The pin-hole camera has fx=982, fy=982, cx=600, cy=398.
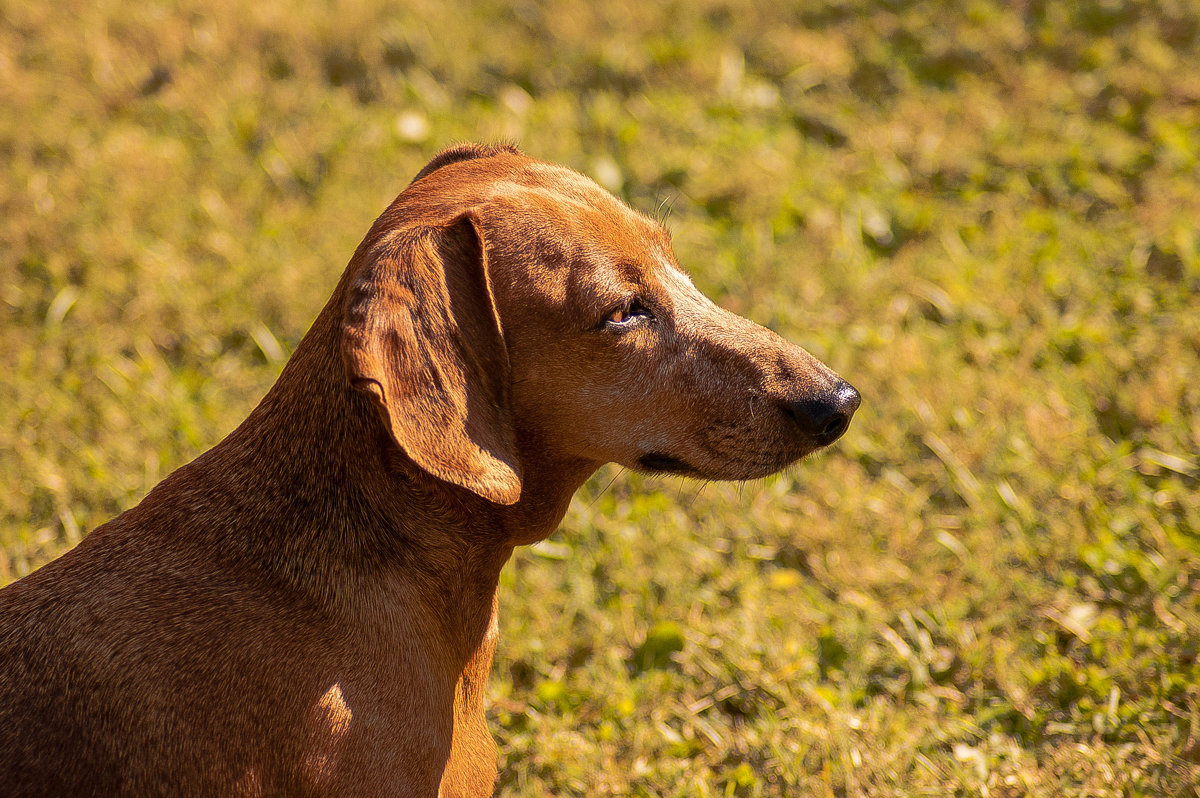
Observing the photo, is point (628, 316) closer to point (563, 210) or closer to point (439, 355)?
point (563, 210)

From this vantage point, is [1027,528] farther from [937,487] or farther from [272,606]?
[272,606]

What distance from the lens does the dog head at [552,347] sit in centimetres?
246

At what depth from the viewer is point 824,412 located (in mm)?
2936

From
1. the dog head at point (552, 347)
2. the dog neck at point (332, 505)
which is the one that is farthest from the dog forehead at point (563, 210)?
the dog neck at point (332, 505)

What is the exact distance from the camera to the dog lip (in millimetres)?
2967

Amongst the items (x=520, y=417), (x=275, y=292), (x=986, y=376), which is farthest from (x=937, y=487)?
(x=275, y=292)

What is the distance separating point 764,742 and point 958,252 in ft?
11.5

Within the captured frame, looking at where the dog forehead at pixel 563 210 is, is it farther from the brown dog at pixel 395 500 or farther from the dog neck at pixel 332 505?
the dog neck at pixel 332 505

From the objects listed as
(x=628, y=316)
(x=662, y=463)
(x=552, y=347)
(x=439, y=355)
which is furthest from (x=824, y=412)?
(x=439, y=355)

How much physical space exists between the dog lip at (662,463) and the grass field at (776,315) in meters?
1.18

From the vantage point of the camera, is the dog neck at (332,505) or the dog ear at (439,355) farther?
the dog neck at (332,505)

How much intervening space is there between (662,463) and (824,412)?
508mm

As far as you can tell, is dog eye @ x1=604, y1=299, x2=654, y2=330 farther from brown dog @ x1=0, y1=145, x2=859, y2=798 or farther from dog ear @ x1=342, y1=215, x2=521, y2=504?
dog ear @ x1=342, y1=215, x2=521, y2=504

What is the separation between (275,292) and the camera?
17.9 feet
